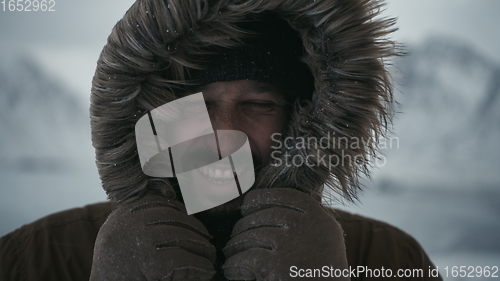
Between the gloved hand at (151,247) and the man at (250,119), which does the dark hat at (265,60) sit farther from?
the gloved hand at (151,247)

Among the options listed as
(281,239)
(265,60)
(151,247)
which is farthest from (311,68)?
(151,247)

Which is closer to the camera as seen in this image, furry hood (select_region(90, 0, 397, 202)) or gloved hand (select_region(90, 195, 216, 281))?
gloved hand (select_region(90, 195, 216, 281))

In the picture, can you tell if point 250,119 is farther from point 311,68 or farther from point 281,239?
point 281,239

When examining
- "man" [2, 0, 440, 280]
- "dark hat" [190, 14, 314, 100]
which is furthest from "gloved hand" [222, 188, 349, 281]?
"dark hat" [190, 14, 314, 100]

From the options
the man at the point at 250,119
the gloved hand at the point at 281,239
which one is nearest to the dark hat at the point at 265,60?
the man at the point at 250,119

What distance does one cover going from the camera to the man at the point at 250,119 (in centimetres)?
73

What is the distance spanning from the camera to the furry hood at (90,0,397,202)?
2.62 ft

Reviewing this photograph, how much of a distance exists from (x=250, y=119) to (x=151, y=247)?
37cm

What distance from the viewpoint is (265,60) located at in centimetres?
90

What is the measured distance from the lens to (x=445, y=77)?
1.57m

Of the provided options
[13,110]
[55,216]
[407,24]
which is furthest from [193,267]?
[407,24]

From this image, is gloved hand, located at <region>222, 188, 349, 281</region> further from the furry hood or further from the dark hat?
the dark hat

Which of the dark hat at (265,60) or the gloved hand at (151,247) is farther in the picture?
the dark hat at (265,60)

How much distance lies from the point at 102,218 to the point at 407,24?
3.85ft
